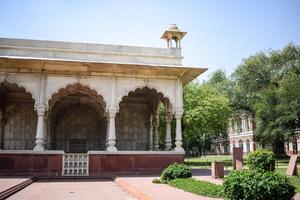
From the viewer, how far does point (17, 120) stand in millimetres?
20766

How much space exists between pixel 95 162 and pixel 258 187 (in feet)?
37.1

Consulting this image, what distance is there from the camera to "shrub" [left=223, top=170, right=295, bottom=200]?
6199mm

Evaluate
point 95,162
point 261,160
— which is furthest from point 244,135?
point 95,162

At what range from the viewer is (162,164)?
1711 cm

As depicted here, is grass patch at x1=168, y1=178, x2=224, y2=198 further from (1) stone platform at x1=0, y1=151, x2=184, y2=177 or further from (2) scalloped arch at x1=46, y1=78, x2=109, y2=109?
(2) scalloped arch at x1=46, y1=78, x2=109, y2=109

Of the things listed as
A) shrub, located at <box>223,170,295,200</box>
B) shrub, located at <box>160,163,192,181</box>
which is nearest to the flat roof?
shrub, located at <box>160,163,192,181</box>

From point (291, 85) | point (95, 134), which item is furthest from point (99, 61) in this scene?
point (291, 85)

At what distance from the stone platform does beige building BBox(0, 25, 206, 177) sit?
50mm

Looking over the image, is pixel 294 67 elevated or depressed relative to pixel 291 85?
elevated

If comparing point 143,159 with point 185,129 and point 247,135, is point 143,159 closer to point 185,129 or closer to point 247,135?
point 185,129

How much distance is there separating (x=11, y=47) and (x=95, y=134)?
26.2 ft

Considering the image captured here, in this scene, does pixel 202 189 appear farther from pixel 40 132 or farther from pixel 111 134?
pixel 40 132

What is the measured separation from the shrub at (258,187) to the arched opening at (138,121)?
1505cm

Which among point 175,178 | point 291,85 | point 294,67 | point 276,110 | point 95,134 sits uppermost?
point 294,67
